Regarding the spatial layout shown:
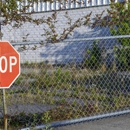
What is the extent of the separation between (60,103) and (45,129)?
3.93ft

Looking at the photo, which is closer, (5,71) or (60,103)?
(5,71)

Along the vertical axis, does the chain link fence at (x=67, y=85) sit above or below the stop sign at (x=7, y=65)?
below

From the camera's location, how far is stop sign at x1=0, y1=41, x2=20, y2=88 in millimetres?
5504

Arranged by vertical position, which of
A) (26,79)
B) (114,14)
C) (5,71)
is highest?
(114,14)

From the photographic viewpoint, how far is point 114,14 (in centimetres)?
734

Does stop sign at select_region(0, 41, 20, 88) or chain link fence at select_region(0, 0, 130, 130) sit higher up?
stop sign at select_region(0, 41, 20, 88)

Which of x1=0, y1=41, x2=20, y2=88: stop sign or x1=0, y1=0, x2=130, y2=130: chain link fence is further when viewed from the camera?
x1=0, y1=0, x2=130, y2=130: chain link fence

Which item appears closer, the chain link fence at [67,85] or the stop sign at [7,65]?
the stop sign at [7,65]

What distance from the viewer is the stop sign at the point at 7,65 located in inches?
217

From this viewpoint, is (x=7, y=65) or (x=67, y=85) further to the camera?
(x=67, y=85)

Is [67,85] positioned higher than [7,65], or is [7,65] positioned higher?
[7,65]

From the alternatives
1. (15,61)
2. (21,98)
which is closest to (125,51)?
(21,98)

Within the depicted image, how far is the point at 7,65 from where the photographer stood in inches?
217

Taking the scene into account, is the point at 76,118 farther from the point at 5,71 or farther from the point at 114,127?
the point at 5,71
